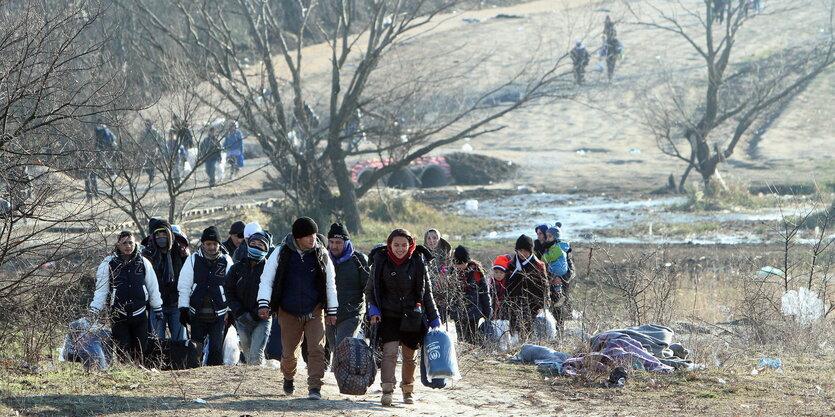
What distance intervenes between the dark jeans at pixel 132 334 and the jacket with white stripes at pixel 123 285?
71mm

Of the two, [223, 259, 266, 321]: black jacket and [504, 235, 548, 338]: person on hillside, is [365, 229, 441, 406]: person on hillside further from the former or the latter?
[504, 235, 548, 338]: person on hillside

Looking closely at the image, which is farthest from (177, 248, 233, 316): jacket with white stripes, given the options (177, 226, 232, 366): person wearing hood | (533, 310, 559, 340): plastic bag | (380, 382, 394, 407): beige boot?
(533, 310, 559, 340): plastic bag

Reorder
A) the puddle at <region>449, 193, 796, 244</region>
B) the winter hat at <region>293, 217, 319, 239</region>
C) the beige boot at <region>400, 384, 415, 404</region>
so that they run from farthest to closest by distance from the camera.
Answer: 1. the puddle at <region>449, 193, 796, 244</region>
2. the beige boot at <region>400, 384, 415, 404</region>
3. the winter hat at <region>293, 217, 319, 239</region>

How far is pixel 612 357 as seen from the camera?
922 centimetres

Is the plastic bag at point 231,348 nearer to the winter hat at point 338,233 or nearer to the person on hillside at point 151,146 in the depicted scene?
the winter hat at point 338,233

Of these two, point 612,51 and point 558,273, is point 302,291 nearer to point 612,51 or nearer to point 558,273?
point 558,273

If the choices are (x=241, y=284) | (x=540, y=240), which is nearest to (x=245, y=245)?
(x=241, y=284)

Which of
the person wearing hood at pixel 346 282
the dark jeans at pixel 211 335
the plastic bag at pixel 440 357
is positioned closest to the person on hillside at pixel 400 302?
the plastic bag at pixel 440 357

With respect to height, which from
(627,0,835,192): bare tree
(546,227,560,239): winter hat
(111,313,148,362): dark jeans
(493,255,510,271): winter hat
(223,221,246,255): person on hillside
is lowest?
(111,313,148,362): dark jeans

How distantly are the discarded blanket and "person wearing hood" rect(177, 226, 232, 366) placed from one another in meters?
3.18

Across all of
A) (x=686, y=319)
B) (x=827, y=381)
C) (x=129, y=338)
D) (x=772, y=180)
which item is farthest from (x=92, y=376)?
(x=772, y=180)

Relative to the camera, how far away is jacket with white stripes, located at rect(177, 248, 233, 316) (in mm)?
9391

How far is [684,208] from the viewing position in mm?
26562

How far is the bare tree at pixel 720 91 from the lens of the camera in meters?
28.8
